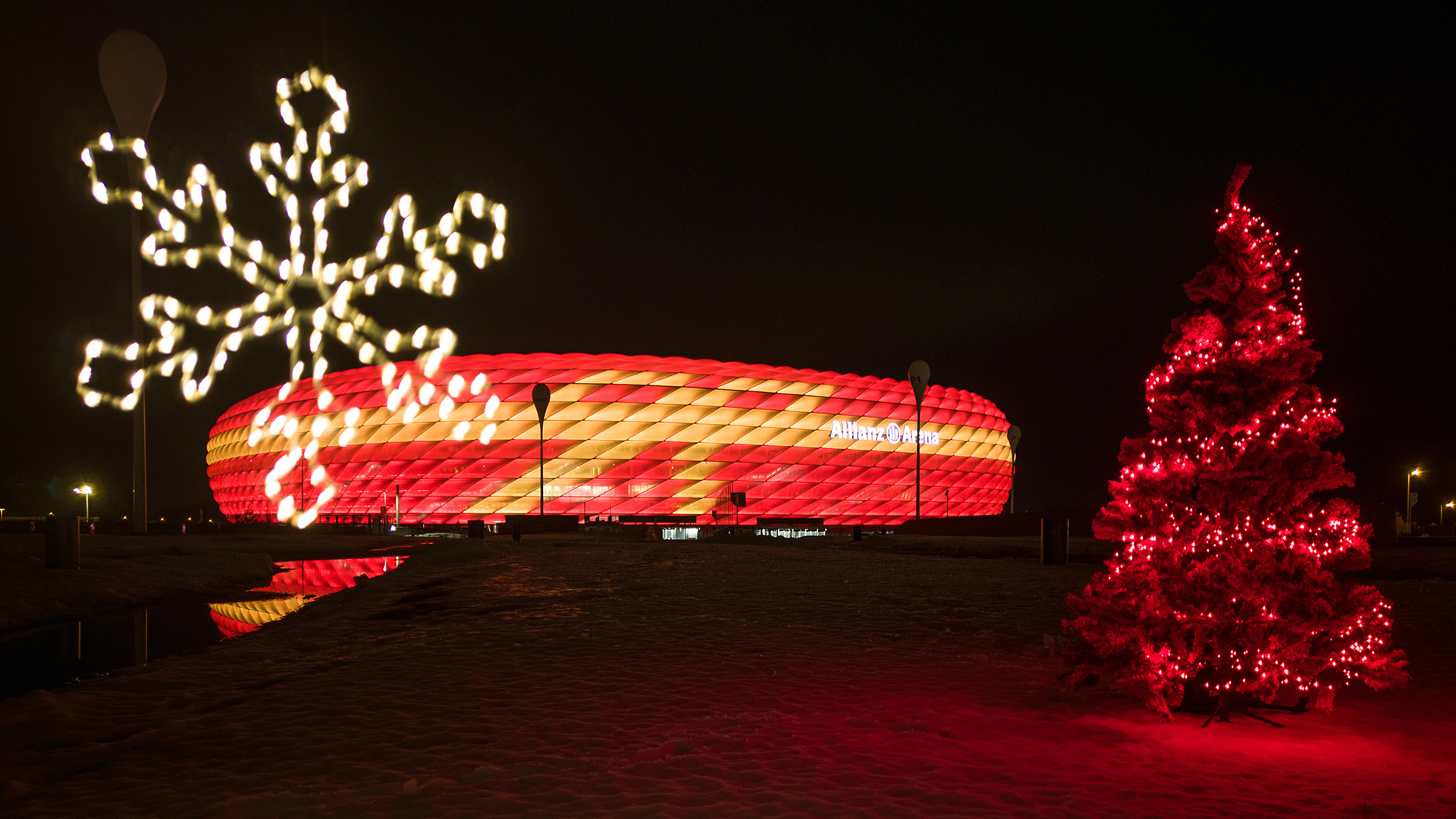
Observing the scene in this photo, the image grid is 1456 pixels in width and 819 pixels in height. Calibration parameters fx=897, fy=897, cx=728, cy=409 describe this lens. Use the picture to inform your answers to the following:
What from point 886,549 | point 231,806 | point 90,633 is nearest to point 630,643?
point 231,806

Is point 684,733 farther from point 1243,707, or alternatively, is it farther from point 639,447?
point 639,447

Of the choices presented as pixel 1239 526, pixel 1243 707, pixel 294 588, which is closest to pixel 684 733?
pixel 1239 526

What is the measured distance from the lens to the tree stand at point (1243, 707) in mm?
5285

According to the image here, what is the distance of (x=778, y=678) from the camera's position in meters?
6.45

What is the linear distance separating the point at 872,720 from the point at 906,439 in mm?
61894

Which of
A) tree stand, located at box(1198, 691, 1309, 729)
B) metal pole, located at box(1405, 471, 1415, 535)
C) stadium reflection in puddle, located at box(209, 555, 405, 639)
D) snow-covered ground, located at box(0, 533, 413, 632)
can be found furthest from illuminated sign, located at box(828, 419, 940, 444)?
tree stand, located at box(1198, 691, 1309, 729)

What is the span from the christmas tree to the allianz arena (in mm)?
48466

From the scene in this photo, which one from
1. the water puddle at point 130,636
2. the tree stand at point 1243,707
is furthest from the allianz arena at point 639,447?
the tree stand at point 1243,707

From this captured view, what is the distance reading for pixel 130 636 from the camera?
9516 millimetres

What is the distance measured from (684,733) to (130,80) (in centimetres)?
2090

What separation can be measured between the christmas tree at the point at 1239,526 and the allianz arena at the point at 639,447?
48466mm

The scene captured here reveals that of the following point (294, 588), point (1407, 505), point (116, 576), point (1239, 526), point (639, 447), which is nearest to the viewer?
point (1239, 526)

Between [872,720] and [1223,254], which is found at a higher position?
Answer: [1223,254]

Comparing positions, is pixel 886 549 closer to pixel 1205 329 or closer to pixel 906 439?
pixel 1205 329
